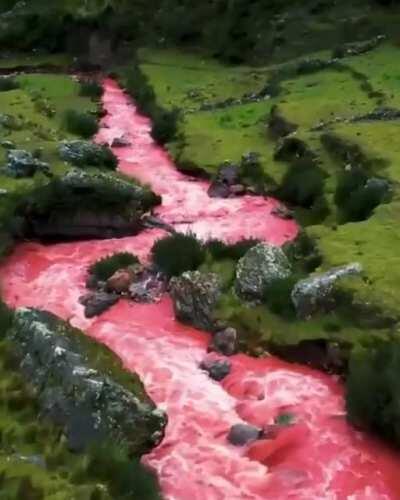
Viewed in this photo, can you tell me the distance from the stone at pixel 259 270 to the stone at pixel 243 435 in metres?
5.19

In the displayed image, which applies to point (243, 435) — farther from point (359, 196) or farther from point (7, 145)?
point (7, 145)

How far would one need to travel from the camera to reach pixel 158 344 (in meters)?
19.9

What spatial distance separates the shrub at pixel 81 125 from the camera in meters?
38.0

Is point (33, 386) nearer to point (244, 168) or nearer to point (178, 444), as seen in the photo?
point (178, 444)

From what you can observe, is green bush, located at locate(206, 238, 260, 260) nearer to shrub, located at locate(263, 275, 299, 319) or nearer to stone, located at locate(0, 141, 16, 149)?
shrub, located at locate(263, 275, 299, 319)

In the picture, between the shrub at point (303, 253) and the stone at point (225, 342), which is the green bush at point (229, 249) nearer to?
the shrub at point (303, 253)

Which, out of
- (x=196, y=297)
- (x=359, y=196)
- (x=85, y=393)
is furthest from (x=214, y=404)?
(x=359, y=196)

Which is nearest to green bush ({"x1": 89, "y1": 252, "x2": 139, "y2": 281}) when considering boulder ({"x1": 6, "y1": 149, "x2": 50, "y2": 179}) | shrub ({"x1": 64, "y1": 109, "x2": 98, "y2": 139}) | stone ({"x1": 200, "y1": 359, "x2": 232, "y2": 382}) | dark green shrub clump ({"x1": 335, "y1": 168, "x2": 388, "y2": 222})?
stone ({"x1": 200, "y1": 359, "x2": 232, "y2": 382})

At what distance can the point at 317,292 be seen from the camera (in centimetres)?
1948

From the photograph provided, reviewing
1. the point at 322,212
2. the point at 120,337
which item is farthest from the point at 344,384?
the point at 322,212

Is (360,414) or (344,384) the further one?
(344,384)

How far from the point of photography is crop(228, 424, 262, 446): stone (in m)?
15.9

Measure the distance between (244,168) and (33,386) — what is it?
57.5ft

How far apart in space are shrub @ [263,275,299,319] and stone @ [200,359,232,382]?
1950mm
